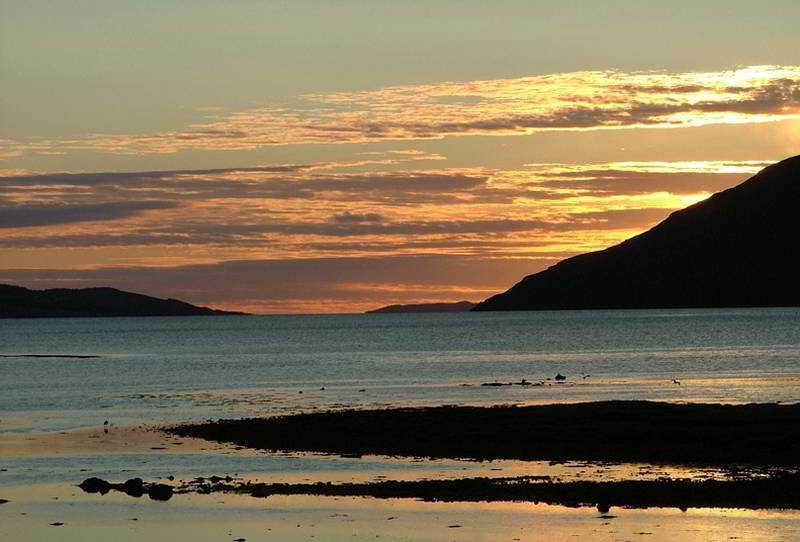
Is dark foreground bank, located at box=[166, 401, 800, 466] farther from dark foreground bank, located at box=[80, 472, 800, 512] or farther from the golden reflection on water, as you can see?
the golden reflection on water

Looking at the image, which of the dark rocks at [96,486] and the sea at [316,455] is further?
the dark rocks at [96,486]

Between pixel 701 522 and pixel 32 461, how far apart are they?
30175 mm

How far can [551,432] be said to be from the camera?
5659 centimetres

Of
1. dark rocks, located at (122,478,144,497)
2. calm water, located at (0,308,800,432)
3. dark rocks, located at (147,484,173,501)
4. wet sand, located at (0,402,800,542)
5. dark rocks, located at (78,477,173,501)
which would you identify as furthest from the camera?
calm water, located at (0,308,800,432)

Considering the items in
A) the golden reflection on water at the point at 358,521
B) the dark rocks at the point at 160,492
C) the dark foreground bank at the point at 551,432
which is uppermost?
the dark foreground bank at the point at 551,432

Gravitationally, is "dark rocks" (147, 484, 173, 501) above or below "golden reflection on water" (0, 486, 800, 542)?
above

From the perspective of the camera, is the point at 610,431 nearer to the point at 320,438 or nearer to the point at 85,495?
the point at 320,438

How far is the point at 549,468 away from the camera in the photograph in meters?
47.4

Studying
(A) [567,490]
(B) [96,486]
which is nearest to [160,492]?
(B) [96,486]

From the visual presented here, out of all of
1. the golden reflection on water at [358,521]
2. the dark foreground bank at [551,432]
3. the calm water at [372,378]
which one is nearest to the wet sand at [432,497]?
the golden reflection on water at [358,521]

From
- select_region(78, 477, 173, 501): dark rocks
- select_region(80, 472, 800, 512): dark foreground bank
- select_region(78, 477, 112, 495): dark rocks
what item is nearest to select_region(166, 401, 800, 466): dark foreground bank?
select_region(80, 472, 800, 512): dark foreground bank

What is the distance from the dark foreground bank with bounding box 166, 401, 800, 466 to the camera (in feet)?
165

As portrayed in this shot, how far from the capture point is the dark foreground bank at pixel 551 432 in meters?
50.4

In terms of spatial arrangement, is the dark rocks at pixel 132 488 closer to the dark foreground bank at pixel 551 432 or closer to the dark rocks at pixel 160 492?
the dark rocks at pixel 160 492
